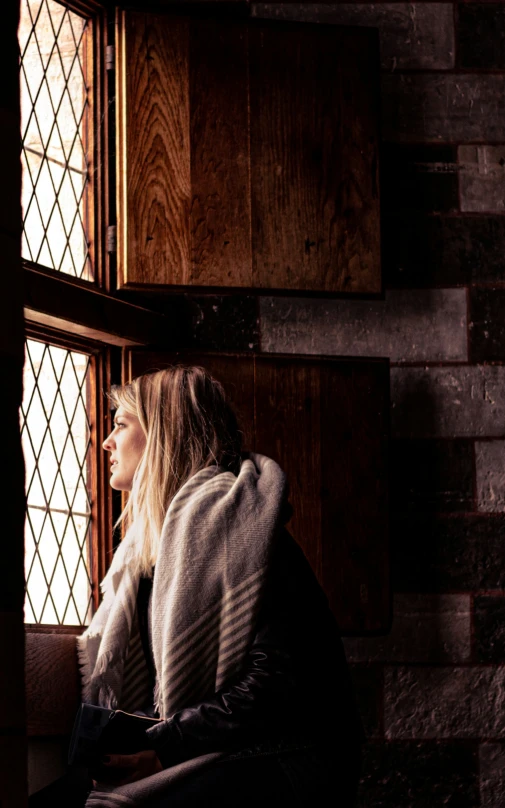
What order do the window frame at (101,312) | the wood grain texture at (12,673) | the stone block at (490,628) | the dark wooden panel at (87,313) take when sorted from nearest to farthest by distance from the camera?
the wood grain texture at (12,673) < the dark wooden panel at (87,313) < the window frame at (101,312) < the stone block at (490,628)

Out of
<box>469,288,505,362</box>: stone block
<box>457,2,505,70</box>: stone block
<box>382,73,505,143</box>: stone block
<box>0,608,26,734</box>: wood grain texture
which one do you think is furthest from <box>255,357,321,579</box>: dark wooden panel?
<box>0,608,26,734</box>: wood grain texture

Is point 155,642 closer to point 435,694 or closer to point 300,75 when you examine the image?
point 435,694

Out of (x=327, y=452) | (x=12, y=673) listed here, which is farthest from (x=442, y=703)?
(x=12, y=673)

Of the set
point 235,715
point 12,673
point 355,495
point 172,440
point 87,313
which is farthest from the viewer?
point 355,495

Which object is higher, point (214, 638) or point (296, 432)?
point (296, 432)

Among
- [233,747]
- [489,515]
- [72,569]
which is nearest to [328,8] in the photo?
[489,515]

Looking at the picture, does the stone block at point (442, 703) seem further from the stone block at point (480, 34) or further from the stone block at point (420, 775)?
the stone block at point (480, 34)

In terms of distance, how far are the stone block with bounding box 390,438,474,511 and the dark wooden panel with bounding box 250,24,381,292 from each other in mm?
497

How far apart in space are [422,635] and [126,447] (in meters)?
1.20

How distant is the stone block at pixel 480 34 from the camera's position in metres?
3.41

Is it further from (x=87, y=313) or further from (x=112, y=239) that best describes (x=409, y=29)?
(x=87, y=313)

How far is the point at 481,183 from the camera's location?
Answer: 11.1 ft

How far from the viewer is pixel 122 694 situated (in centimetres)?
233

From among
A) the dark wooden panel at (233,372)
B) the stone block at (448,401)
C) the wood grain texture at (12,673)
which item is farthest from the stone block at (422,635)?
the wood grain texture at (12,673)
